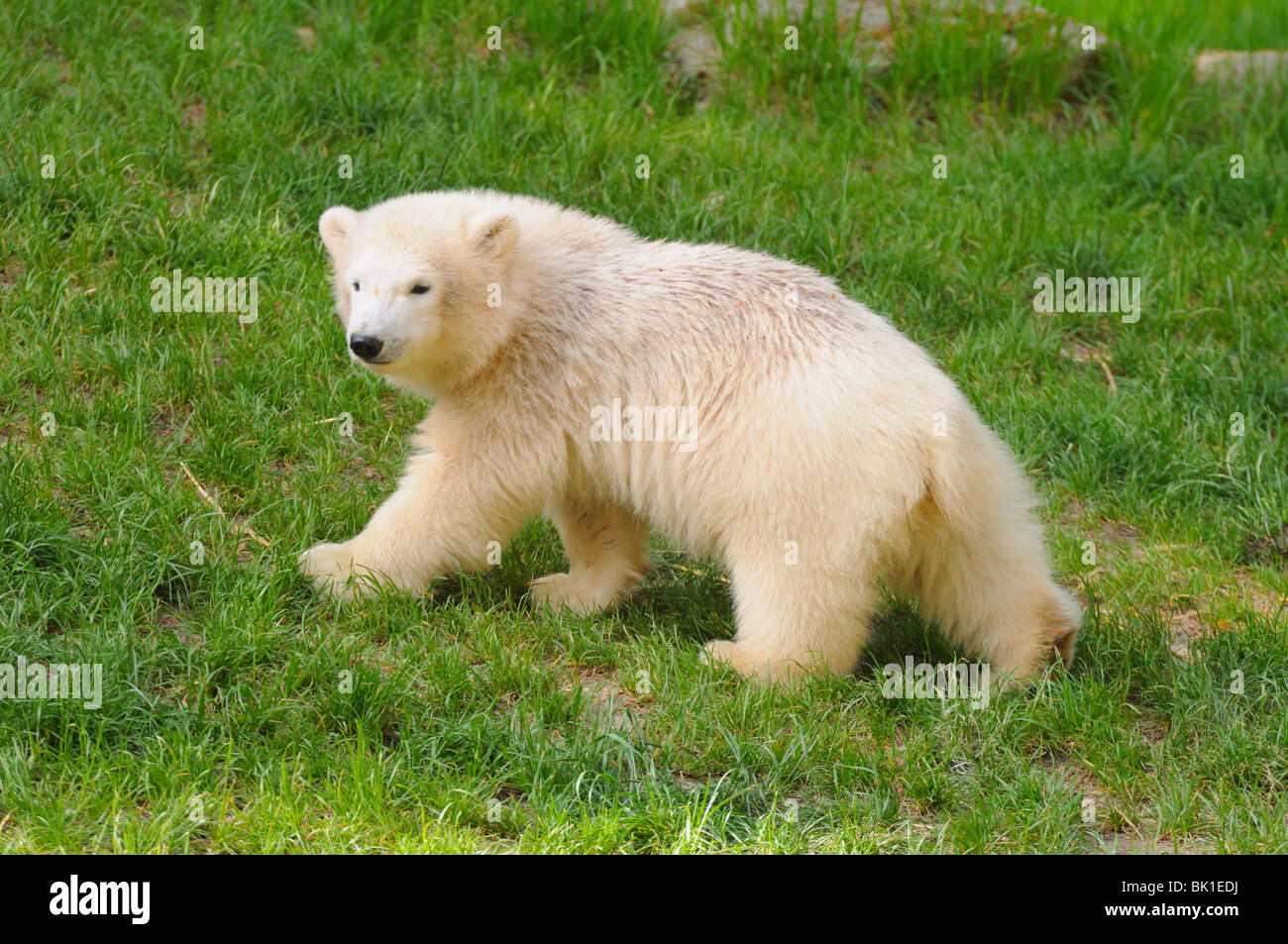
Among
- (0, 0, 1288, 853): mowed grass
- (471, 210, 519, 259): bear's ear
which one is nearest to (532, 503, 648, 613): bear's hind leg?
(0, 0, 1288, 853): mowed grass

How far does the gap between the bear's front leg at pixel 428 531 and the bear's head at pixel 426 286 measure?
0.40 meters

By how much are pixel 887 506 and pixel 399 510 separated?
5.99 feet

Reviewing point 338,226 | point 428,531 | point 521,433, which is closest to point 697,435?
point 521,433

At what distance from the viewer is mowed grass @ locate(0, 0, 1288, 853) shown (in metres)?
4.33

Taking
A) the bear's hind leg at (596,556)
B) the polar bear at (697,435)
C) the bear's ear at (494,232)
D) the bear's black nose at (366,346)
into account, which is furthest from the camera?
the bear's hind leg at (596,556)

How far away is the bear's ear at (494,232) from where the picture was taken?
522 centimetres

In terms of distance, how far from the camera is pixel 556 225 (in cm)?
570

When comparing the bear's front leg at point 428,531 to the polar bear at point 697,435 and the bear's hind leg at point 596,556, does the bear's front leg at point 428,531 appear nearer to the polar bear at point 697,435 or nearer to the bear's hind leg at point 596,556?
the polar bear at point 697,435

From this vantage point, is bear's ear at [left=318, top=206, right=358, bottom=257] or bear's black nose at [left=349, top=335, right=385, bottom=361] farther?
bear's ear at [left=318, top=206, right=358, bottom=257]

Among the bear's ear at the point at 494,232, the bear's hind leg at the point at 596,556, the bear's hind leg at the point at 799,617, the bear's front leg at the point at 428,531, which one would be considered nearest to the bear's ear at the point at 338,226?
the bear's ear at the point at 494,232

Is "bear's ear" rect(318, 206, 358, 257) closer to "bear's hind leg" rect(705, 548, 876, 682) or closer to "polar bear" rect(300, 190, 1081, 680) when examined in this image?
"polar bear" rect(300, 190, 1081, 680)

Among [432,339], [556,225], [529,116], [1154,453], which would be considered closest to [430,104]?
[529,116]

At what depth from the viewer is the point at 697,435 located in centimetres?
512

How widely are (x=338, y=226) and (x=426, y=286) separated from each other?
0.59 m
